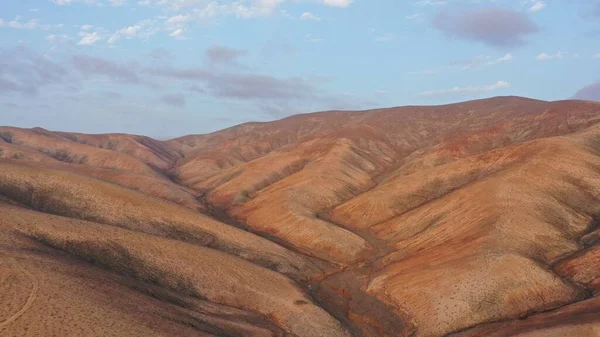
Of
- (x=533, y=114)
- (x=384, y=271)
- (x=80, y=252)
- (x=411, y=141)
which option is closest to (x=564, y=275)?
(x=384, y=271)

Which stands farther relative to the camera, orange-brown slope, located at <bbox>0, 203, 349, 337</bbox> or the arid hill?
the arid hill

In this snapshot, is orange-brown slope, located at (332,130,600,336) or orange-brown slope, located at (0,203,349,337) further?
orange-brown slope, located at (332,130,600,336)

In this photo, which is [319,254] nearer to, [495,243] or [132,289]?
[495,243]

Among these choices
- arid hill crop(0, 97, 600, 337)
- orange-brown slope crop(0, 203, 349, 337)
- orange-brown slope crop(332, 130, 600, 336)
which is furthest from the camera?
orange-brown slope crop(332, 130, 600, 336)

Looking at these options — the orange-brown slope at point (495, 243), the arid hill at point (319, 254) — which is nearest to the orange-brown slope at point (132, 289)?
the arid hill at point (319, 254)

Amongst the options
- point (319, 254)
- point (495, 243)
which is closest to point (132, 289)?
point (319, 254)

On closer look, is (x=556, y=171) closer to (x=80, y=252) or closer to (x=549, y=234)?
(x=549, y=234)

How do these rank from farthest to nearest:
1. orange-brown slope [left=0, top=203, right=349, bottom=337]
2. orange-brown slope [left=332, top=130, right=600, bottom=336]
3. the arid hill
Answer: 1. orange-brown slope [left=332, top=130, right=600, bottom=336]
2. the arid hill
3. orange-brown slope [left=0, top=203, right=349, bottom=337]

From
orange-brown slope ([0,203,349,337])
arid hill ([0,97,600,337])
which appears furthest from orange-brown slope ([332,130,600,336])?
orange-brown slope ([0,203,349,337])

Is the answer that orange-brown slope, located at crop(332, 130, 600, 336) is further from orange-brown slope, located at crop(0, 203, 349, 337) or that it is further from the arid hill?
orange-brown slope, located at crop(0, 203, 349, 337)
